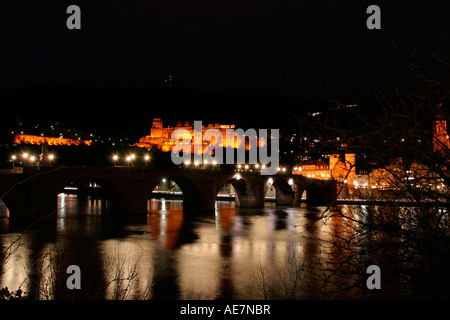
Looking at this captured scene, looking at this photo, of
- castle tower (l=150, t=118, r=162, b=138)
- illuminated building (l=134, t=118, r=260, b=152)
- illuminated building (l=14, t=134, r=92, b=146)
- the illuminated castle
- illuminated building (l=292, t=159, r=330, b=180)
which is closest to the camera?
illuminated building (l=292, t=159, r=330, b=180)

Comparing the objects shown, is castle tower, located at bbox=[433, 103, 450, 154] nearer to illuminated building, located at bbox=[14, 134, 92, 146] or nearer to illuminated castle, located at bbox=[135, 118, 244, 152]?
illuminated building, located at bbox=[14, 134, 92, 146]

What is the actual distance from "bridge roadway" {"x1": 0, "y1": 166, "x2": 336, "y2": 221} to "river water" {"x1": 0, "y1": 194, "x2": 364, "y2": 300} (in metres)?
1.71

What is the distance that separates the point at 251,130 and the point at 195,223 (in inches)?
3803

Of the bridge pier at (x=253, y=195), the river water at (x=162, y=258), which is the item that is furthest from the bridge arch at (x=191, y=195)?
the bridge pier at (x=253, y=195)

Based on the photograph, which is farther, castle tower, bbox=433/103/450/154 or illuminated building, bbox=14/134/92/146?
illuminated building, bbox=14/134/92/146

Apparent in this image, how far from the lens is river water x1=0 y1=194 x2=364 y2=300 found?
12.7 metres

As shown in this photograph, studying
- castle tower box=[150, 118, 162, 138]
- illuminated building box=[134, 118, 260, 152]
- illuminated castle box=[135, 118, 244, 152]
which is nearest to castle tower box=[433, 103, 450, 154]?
illuminated building box=[134, 118, 260, 152]

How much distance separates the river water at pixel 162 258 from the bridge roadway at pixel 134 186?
5.60ft

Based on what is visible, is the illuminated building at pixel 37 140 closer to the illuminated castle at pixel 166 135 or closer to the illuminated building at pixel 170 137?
the illuminated building at pixel 170 137

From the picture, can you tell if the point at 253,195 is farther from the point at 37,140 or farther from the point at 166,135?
the point at 166,135

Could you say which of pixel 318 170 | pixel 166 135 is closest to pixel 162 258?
pixel 318 170

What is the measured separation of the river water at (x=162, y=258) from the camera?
12.7 metres

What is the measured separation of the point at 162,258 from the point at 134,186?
16825mm
